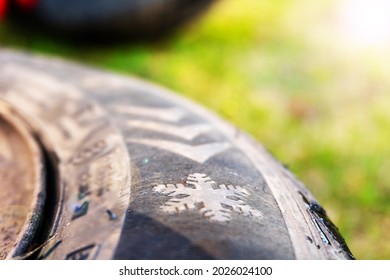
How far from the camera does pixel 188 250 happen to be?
74 cm

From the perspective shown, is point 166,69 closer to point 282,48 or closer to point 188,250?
point 282,48

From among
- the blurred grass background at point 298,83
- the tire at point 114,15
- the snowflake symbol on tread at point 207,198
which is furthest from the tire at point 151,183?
the tire at point 114,15

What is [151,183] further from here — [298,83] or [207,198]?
[298,83]

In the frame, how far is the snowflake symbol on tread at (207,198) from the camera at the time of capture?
82 centimetres

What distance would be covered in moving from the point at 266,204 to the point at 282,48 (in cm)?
225

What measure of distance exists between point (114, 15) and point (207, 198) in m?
1.95

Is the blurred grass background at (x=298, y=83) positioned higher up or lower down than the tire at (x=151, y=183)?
higher up

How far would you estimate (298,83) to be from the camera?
263cm

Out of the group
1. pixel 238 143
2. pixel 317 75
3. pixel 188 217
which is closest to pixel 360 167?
pixel 317 75

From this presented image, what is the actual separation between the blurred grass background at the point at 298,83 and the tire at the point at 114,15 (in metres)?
0.13

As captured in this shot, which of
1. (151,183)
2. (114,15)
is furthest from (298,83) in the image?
(151,183)

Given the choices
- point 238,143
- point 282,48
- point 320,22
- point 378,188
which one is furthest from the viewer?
point 320,22

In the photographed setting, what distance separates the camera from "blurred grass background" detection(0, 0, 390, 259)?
195 cm

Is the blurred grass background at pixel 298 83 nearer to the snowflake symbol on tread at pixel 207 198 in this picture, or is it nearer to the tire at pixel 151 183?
A: the tire at pixel 151 183
